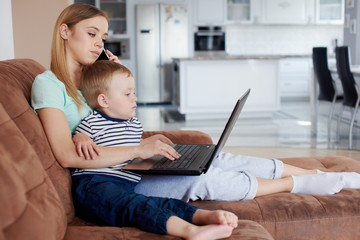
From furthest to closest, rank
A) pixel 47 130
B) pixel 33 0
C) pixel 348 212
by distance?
1. pixel 33 0
2. pixel 348 212
3. pixel 47 130

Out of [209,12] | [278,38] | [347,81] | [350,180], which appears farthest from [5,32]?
[278,38]

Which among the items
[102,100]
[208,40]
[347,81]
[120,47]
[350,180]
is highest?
[208,40]

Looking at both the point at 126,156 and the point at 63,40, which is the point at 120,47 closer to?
the point at 63,40

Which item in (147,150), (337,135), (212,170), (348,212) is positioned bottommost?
(337,135)

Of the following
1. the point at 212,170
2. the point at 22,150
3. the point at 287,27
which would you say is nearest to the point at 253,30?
the point at 287,27

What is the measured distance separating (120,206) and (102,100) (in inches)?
17.5

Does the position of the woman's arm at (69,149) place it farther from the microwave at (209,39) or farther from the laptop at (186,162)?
the microwave at (209,39)

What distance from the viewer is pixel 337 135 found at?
4953 millimetres

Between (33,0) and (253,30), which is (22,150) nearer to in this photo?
(33,0)

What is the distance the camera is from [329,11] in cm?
888

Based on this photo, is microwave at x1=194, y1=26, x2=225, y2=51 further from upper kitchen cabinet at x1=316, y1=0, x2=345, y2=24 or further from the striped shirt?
the striped shirt

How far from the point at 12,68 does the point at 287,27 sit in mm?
8264

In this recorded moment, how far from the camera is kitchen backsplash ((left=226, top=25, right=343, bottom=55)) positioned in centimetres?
915

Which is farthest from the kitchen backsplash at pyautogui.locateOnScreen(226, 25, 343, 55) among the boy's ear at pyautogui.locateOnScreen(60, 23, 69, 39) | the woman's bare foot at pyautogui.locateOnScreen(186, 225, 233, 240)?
the woman's bare foot at pyautogui.locateOnScreen(186, 225, 233, 240)
